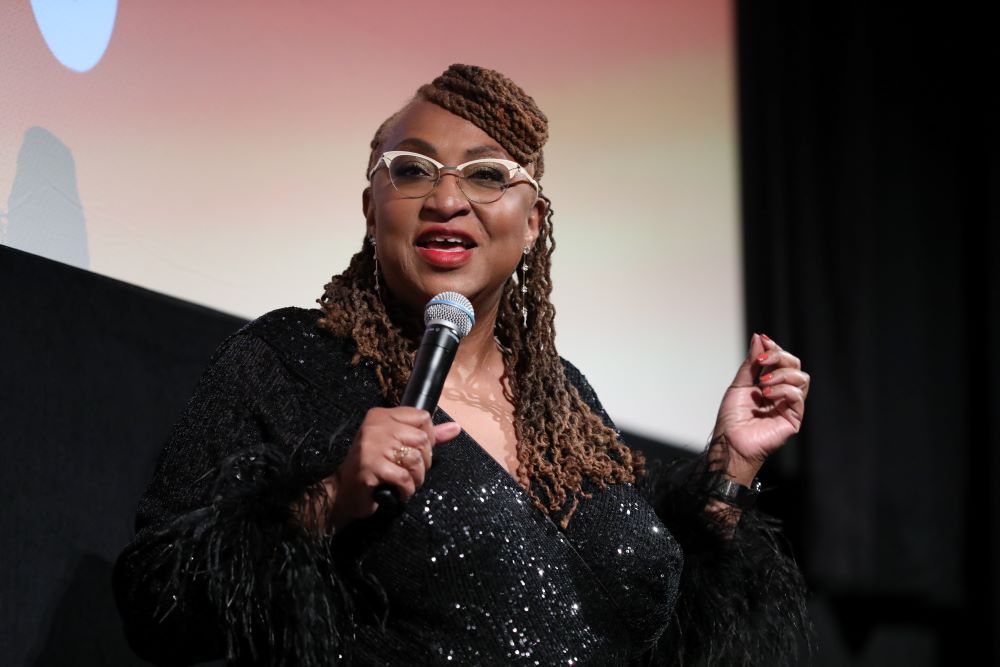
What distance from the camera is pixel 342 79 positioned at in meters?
1.86

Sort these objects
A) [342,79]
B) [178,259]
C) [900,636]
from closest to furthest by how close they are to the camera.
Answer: [178,259]
[342,79]
[900,636]

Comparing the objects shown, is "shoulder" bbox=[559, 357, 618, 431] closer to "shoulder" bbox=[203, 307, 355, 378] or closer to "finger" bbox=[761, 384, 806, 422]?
"finger" bbox=[761, 384, 806, 422]

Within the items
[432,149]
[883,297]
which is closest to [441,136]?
[432,149]

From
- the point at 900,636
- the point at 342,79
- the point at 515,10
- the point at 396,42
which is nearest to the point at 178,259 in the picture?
the point at 342,79

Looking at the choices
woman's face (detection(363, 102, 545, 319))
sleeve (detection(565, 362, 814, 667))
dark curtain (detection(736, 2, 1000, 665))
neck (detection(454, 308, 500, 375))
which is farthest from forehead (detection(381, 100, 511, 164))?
dark curtain (detection(736, 2, 1000, 665))

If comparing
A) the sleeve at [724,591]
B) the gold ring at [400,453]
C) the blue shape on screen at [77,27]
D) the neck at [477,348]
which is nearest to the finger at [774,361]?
the sleeve at [724,591]

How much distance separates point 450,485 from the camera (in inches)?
50.3

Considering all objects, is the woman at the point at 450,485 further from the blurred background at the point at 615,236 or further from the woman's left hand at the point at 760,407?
the blurred background at the point at 615,236

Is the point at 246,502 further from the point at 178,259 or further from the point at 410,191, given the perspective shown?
the point at 178,259

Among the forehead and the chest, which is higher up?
the forehead

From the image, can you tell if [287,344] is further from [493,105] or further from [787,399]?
[787,399]

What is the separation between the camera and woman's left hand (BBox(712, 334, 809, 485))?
5.12 ft

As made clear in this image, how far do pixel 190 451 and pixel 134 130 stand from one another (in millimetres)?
569

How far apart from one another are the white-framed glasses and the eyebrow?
0.04ft
